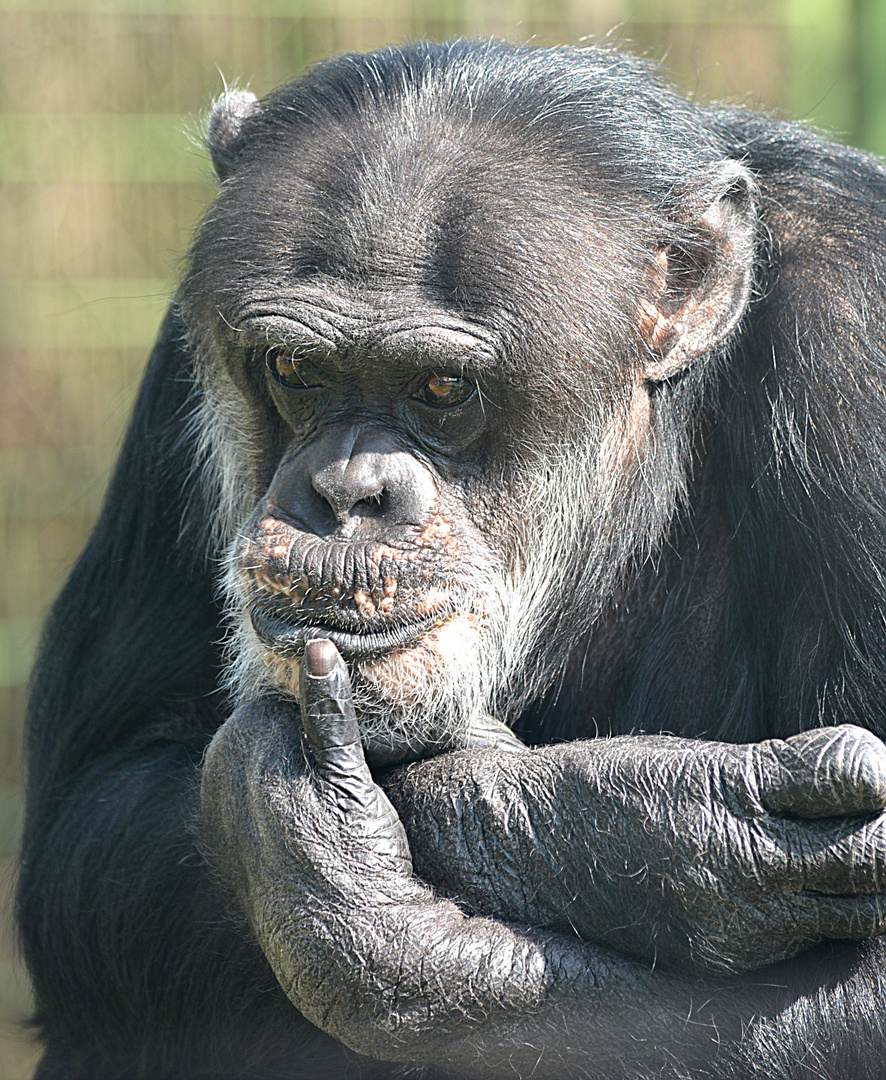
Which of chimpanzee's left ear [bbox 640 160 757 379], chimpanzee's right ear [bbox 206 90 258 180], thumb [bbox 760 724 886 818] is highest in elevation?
chimpanzee's right ear [bbox 206 90 258 180]

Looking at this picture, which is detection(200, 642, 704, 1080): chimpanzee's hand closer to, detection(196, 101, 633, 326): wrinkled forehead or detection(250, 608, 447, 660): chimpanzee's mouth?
detection(250, 608, 447, 660): chimpanzee's mouth

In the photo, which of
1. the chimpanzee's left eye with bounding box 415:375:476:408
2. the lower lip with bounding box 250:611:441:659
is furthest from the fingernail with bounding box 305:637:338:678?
the chimpanzee's left eye with bounding box 415:375:476:408

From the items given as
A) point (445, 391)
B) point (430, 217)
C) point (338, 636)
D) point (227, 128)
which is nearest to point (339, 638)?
point (338, 636)

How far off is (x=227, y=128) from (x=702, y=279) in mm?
1365

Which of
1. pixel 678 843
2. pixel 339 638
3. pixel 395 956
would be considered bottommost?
pixel 395 956

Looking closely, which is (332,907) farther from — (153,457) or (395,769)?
(153,457)

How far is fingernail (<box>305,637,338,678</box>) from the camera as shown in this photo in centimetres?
267

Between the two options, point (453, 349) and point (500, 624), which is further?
point (500, 624)

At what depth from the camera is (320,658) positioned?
2.67m

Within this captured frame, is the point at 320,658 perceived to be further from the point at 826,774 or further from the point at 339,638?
the point at 826,774

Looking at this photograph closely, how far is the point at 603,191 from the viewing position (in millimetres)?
3133

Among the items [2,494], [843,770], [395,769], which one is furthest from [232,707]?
[2,494]

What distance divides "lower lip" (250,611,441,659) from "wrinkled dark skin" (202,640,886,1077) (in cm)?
16

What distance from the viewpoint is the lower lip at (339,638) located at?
2.86 meters
